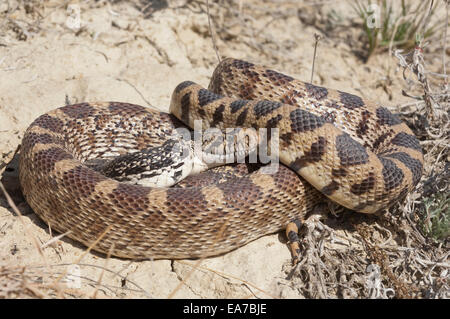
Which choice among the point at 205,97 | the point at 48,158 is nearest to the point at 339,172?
the point at 205,97

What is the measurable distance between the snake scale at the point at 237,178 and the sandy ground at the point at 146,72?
0.26m

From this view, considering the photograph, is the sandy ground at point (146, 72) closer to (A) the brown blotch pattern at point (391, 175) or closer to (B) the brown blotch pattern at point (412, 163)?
(A) the brown blotch pattern at point (391, 175)

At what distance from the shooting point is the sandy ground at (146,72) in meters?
5.49

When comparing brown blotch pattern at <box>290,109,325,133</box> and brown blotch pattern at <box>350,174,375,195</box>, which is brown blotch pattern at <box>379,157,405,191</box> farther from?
brown blotch pattern at <box>290,109,325,133</box>

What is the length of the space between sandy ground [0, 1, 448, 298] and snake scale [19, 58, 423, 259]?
26 centimetres

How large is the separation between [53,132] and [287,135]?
3.02 m

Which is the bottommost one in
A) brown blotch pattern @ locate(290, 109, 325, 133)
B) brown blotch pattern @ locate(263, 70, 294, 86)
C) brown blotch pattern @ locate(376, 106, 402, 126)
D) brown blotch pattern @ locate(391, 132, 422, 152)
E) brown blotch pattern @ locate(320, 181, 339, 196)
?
brown blotch pattern @ locate(320, 181, 339, 196)

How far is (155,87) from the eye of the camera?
849 centimetres

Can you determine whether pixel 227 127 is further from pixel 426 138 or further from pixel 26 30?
pixel 26 30

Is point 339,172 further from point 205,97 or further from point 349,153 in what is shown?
point 205,97

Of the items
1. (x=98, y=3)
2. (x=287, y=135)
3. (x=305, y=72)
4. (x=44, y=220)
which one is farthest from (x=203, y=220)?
(x=98, y=3)

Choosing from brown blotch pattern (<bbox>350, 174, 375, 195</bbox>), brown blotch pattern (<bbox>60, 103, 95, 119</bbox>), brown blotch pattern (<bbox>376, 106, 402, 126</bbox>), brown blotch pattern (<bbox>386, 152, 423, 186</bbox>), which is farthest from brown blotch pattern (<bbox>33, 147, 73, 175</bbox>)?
brown blotch pattern (<bbox>376, 106, 402, 126</bbox>)

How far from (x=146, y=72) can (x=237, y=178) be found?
366cm

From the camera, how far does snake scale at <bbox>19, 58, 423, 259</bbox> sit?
17.6 feet
